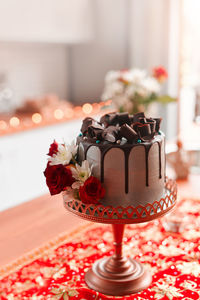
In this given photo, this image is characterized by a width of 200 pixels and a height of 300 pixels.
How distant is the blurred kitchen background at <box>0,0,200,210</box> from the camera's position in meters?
2.78

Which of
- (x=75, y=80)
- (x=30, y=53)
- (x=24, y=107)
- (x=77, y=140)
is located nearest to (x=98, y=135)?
(x=77, y=140)

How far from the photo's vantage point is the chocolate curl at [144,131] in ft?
3.03

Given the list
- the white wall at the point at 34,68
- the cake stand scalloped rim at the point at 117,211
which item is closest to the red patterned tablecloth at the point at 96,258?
the cake stand scalloped rim at the point at 117,211

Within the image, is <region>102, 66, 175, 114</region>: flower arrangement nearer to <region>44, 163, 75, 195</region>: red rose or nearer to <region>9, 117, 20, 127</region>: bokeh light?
<region>9, 117, 20, 127</region>: bokeh light

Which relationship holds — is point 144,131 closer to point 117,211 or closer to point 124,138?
point 124,138

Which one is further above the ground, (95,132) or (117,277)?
(95,132)

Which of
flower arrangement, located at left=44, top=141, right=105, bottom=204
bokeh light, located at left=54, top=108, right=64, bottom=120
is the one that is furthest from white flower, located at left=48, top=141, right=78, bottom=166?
bokeh light, located at left=54, top=108, right=64, bottom=120

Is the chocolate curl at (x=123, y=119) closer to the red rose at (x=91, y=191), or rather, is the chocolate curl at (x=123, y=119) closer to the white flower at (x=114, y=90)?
the red rose at (x=91, y=191)

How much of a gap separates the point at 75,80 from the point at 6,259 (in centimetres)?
297

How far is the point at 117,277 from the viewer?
0.97m

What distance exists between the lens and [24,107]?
3168 millimetres

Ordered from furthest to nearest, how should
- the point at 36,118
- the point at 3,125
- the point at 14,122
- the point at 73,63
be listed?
the point at 73,63 → the point at 36,118 → the point at 14,122 → the point at 3,125

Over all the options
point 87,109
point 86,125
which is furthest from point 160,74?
point 86,125

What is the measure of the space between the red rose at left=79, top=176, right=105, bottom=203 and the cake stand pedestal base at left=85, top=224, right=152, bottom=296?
0.15 meters
